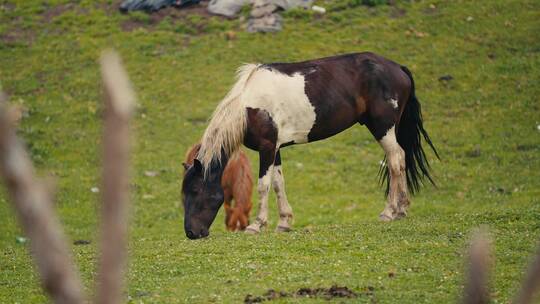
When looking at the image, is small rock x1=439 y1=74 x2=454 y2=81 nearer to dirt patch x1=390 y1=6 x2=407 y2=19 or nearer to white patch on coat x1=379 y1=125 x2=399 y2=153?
dirt patch x1=390 y1=6 x2=407 y2=19

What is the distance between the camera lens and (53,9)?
112 feet

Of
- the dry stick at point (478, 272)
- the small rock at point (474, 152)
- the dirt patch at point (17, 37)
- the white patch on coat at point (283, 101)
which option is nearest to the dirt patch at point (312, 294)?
the white patch on coat at point (283, 101)

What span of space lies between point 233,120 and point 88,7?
76.3 ft

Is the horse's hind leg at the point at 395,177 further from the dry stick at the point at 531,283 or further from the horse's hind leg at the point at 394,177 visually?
the dry stick at the point at 531,283

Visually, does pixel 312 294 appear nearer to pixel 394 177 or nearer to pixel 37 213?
pixel 394 177

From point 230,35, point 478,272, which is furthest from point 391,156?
point 230,35

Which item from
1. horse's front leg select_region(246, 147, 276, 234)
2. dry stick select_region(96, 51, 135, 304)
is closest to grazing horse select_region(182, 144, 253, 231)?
horse's front leg select_region(246, 147, 276, 234)

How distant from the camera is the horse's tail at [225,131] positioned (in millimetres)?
12508

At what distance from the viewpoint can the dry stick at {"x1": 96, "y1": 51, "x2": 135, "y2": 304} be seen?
1.81m

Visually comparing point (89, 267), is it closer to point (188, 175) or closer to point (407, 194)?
point (188, 175)

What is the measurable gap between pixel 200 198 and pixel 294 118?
191 centimetres

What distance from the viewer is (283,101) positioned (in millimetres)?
12898

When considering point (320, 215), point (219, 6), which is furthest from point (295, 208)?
point (219, 6)

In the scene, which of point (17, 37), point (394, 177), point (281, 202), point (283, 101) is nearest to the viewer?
point (283, 101)
